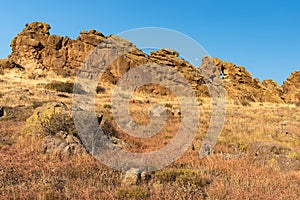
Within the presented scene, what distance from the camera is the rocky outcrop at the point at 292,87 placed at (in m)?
66.9

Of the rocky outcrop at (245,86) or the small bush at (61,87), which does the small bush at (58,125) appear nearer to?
the small bush at (61,87)

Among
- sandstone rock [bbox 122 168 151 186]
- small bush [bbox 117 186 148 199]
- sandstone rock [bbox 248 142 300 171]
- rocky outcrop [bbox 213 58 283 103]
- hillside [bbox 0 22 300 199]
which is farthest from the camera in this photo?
rocky outcrop [bbox 213 58 283 103]

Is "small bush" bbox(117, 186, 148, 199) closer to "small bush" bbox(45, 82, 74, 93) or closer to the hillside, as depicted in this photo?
the hillside

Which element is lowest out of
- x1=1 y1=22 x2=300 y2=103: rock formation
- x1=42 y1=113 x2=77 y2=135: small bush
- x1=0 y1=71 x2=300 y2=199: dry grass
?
x1=0 y1=71 x2=300 y2=199: dry grass

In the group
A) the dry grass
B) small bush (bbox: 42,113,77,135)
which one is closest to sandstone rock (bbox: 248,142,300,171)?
the dry grass

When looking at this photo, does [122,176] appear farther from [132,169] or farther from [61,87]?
[61,87]

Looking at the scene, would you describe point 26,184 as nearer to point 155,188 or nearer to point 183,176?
point 155,188

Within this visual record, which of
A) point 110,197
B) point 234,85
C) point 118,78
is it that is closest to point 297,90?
point 234,85

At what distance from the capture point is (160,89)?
4903 centimetres

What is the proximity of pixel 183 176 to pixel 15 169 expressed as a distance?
15.6 feet

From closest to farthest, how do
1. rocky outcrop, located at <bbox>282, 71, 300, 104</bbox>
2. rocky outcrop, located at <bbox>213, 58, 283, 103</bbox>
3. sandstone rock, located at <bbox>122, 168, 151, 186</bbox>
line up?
sandstone rock, located at <bbox>122, 168, 151, 186</bbox> < rocky outcrop, located at <bbox>213, 58, 283, 103</bbox> < rocky outcrop, located at <bbox>282, 71, 300, 104</bbox>

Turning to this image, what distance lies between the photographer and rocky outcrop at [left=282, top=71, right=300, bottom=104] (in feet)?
219

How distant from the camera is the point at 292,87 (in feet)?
231

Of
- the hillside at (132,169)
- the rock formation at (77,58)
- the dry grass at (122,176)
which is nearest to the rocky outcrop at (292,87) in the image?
the rock formation at (77,58)
